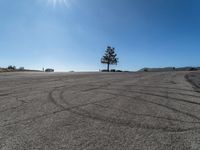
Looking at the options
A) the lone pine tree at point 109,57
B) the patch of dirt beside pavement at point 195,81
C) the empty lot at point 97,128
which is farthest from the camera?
the lone pine tree at point 109,57

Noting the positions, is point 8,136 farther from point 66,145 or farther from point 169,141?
point 169,141

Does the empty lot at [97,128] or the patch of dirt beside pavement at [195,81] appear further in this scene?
the patch of dirt beside pavement at [195,81]

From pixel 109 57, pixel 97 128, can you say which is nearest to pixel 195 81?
pixel 97 128

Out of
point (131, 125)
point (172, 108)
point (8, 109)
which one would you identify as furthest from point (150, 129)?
point (8, 109)

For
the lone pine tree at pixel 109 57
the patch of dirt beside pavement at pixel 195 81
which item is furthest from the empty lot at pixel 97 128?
the lone pine tree at pixel 109 57

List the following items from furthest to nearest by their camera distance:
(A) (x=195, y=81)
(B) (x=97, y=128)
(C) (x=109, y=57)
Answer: (C) (x=109, y=57)
(A) (x=195, y=81)
(B) (x=97, y=128)

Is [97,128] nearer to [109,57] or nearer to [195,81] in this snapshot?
[195,81]

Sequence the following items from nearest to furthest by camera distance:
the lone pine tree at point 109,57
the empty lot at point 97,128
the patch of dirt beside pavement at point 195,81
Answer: the empty lot at point 97,128
the patch of dirt beside pavement at point 195,81
the lone pine tree at point 109,57

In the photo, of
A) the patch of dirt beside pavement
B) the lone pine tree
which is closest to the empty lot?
the patch of dirt beside pavement

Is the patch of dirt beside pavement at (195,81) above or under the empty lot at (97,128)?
above

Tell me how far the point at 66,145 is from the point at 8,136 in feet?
3.87

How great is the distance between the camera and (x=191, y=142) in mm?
3045

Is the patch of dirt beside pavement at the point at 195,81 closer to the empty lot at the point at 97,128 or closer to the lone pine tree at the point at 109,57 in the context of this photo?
the empty lot at the point at 97,128

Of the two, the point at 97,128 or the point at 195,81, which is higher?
the point at 195,81
